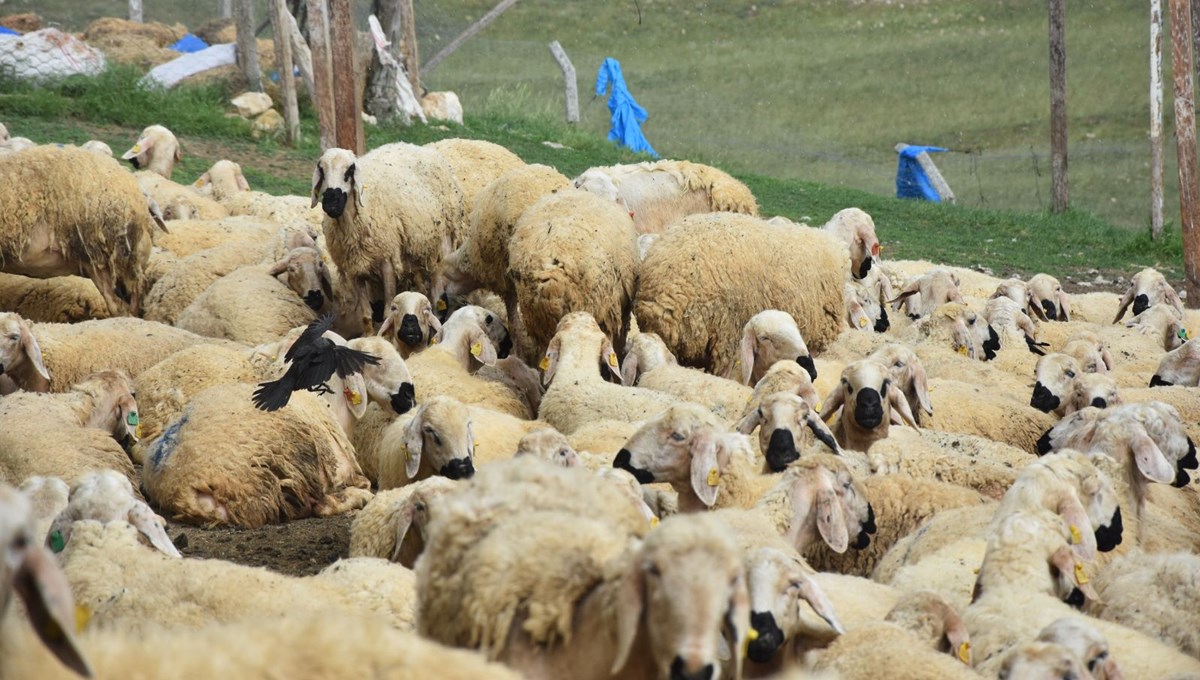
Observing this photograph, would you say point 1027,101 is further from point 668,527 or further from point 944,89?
point 668,527

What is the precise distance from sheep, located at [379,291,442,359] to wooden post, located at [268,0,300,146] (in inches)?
333

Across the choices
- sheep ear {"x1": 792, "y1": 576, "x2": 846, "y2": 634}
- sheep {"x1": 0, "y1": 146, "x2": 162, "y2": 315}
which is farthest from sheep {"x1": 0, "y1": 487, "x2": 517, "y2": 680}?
sheep {"x1": 0, "y1": 146, "x2": 162, "y2": 315}

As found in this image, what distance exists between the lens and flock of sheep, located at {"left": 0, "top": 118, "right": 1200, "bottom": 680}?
10.5ft

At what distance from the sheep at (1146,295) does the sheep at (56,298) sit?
320 inches

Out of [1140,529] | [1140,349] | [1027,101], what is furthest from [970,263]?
[1027,101]

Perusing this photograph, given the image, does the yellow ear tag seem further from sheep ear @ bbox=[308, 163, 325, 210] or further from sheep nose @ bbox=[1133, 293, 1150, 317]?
sheep nose @ bbox=[1133, 293, 1150, 317]

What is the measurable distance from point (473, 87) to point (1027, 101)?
1440 centimetres

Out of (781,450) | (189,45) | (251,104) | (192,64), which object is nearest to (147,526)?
(781,450)

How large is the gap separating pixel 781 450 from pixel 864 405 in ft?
2.80

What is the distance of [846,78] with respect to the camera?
133 feet

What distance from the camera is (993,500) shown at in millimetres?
6617

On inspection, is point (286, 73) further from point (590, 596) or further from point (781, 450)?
point (590, 596)

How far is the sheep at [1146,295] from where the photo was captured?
11.9 m

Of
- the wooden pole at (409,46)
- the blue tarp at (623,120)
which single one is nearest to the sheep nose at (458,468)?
the wooden pole at (409,46)
